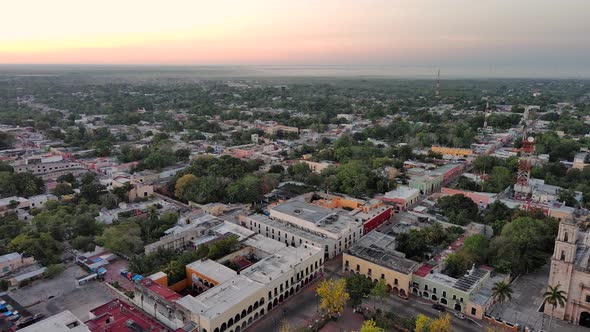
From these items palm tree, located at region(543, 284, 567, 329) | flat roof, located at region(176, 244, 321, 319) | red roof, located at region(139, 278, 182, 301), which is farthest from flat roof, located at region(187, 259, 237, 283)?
palm tree, located at region(543, 284, 567, 329)

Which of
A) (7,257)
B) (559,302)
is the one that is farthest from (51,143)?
(559,302)

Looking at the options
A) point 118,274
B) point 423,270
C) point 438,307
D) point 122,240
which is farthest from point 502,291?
point 122,240

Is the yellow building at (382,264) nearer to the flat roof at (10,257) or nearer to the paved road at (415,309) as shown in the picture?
the paved road at (415,309)

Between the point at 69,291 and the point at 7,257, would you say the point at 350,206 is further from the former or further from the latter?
the point at 7,257

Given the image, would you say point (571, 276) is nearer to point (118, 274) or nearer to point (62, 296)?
point (118, 274)

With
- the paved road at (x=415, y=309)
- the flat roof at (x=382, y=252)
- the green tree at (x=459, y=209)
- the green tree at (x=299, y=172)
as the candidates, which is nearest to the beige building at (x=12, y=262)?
the flat roof at (x=382, y=252)
